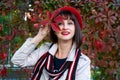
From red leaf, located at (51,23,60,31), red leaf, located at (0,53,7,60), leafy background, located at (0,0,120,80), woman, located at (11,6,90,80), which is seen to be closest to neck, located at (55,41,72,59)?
woman, located at (11,6,90,80)

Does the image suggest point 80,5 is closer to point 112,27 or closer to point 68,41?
point 112,27

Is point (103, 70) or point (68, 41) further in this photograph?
point (103, 70)

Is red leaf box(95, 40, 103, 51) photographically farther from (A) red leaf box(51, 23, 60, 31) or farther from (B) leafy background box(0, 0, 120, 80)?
(A) red leaf box(51, 23, 60, 31)

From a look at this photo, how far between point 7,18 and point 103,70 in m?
1.29

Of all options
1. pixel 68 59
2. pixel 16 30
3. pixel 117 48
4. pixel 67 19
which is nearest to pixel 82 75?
pixel 68 59

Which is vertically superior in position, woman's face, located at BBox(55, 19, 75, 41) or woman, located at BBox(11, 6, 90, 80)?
woman's face, located at BBox(55, 19, 75, 41)

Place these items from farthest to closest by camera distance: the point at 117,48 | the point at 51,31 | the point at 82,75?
1. the point at 117,48
2. the point at 51,31
3. the point at 82,75

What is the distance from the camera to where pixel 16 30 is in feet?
15.1

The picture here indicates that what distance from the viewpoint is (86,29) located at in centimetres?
441

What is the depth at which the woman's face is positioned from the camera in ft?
10.6

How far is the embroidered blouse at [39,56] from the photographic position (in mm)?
3129

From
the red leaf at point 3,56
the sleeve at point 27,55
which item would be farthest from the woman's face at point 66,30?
the red leaf at point 3,56

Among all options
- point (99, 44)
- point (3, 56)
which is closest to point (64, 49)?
point (99, 44)

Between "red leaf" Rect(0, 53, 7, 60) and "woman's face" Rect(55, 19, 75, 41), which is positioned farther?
"red leaf" Rect(0, 53, 7, 60)
